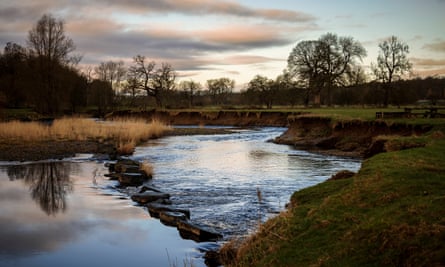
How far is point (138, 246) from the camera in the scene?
9.64m

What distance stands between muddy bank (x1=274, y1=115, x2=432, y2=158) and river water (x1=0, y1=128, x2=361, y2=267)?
304cm

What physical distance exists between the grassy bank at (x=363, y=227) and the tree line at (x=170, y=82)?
50.7 meters

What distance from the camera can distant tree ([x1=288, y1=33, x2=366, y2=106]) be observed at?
65.5 metres

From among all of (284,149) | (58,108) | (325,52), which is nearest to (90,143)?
(284,149)

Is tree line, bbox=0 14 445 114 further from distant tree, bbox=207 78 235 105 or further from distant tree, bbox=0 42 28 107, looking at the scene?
distant tree, bbox=207 78 235 105

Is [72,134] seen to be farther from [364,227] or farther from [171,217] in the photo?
[364,227]

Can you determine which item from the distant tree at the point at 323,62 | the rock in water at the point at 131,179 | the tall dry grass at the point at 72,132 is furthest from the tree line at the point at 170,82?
the rock in water at the point at 131,179

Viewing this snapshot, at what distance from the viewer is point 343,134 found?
30594 mm

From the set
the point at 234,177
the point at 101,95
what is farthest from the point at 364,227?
the point at 101,95

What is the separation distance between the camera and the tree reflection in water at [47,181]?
14.0 meters

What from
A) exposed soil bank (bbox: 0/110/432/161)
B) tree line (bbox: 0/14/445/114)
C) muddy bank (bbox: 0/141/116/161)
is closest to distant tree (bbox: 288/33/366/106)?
tree line (bbox: 0/14/445/114)

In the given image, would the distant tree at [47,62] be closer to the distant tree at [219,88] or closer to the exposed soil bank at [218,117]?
the exposed soil bank at [218,117]

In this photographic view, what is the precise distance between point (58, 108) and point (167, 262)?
54.9m

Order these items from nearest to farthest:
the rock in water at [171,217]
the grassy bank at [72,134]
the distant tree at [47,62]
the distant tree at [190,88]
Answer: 1. the rock in water at [171,217]
2. the grassy bank at [72,134]
3. the distant tree at [47,62]
4. the distant tree at [190,88]
